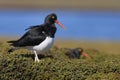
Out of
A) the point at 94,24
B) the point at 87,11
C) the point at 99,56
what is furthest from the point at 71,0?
the point at 99,56

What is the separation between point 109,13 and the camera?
56.5 m

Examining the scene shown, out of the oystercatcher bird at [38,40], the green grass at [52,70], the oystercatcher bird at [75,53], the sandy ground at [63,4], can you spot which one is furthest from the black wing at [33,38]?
the sandy ground at [63,4]

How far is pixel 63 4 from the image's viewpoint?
60.1 meters

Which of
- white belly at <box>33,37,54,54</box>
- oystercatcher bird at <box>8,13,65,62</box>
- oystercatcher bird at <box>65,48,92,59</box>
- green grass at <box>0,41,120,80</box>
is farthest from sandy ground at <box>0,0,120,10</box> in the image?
green grass at <box>0,41,120,80</box>

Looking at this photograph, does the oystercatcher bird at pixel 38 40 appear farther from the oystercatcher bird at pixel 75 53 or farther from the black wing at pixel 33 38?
the oystercatcher bird at pixel 75 53

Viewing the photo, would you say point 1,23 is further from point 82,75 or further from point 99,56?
point 82,75

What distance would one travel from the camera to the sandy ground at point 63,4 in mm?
58969

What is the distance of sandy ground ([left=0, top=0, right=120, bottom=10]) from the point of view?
58969 mm

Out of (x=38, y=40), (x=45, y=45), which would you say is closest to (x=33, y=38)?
(x=38, y=40)

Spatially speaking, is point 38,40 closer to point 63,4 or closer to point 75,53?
point 75,53

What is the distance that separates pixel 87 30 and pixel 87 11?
18.1 metres

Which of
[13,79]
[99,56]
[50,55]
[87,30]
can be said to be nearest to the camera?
[13,79]

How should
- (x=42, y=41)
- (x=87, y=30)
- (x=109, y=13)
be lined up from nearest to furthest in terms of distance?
(x=42, y=41) < (x=87, y=30) < (x=109, y=13)

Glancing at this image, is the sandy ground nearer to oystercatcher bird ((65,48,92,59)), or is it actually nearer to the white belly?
oystercatcher bird ((65,48,92,59))
